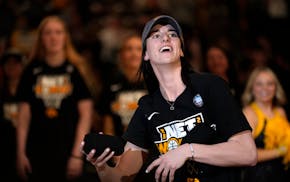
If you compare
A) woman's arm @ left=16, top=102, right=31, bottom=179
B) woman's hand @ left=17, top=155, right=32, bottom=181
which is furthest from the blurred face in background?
woman's hand @ left=17, top=155, right=32, bottom=181

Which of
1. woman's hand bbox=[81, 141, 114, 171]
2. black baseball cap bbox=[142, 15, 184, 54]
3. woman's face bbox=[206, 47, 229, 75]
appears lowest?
woman's face bbox=[206, 47, 229, 75]

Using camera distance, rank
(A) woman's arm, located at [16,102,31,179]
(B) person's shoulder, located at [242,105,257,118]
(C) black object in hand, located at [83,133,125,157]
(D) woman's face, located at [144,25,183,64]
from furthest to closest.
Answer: (A) woman's arm, located at [16,102,31,179]
(B) person's shoulder, located at [242,105,257,118]
(D) woman's face, located at [144,25,183,64]
(C) black object in hand, located at [83,133,125,157]

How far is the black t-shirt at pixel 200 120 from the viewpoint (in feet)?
10.4

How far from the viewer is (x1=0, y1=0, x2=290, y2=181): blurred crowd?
8.38 meters

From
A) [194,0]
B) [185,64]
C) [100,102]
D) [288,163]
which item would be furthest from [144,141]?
[194,0]

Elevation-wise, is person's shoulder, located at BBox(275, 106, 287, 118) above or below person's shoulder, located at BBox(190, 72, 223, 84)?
below

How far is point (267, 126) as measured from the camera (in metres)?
5.20

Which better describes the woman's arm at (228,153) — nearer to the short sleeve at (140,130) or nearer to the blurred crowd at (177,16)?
the short sleeve at (140,130)

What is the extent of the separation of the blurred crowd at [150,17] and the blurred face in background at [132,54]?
1725mm

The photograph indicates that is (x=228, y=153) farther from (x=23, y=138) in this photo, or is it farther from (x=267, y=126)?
(x=23, y=138)

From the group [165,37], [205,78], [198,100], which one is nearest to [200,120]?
[198,100]

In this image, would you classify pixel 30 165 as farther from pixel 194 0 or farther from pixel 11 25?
pixel 194 0

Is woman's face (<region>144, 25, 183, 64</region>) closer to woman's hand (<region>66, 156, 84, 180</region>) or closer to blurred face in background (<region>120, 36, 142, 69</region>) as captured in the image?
woman's hand (<region>66, 156, 84, 180</region>)

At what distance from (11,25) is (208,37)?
287cm
